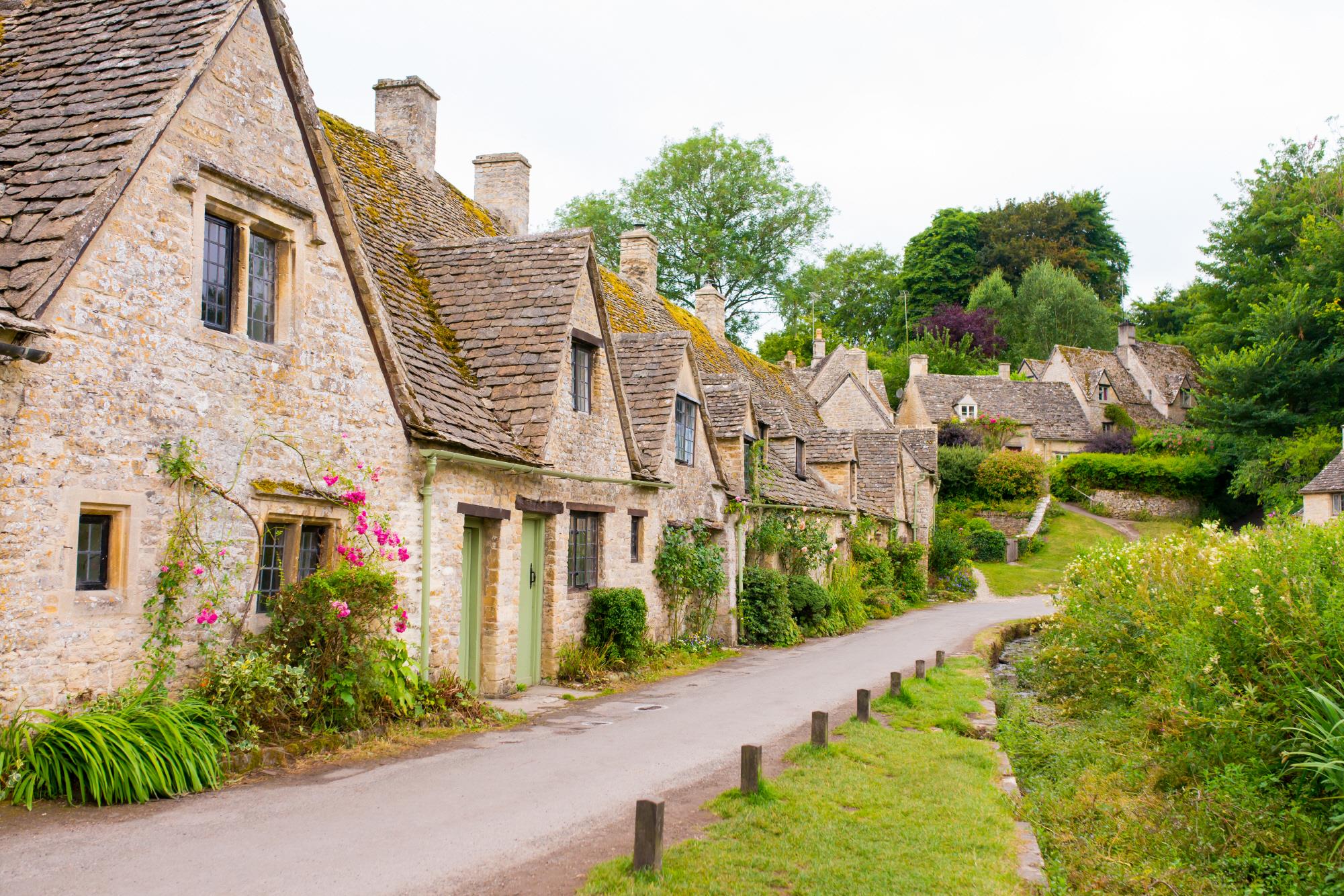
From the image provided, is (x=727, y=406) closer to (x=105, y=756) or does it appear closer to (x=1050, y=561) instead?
(x=105, y=756)

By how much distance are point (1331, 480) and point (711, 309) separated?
80.6 feet

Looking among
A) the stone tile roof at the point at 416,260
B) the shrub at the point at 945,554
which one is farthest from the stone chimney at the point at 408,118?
the shrub at the point at 945,554

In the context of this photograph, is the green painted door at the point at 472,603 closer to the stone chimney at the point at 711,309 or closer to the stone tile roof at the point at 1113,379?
the stone chimney at the point at 711,309

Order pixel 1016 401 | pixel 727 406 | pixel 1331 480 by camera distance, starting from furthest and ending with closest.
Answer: pixel 1016 401
pixel 1331 480
pixel 727 406

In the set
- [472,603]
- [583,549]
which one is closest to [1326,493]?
[583,549]

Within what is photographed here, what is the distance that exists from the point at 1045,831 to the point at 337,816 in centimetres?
571

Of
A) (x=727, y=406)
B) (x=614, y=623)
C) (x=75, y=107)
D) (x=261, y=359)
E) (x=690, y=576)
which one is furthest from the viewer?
(x=727, y=406)

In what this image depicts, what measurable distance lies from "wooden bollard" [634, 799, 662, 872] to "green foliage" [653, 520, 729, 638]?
1248cm

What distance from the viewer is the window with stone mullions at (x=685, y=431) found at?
20.0m

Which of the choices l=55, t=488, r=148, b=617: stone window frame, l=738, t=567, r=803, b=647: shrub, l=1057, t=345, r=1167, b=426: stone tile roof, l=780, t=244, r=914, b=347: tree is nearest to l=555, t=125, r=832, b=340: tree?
l=780, t=244, r=914, b=347: tree

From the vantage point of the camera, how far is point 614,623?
16156mm

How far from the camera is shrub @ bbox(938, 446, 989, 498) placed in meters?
55.8

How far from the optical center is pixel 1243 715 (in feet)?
30.5

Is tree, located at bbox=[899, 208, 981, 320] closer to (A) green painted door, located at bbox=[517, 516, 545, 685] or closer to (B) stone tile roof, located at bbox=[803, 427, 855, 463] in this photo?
(B) stone tile roof, located at bbox=[803, 427, 855, 463]
